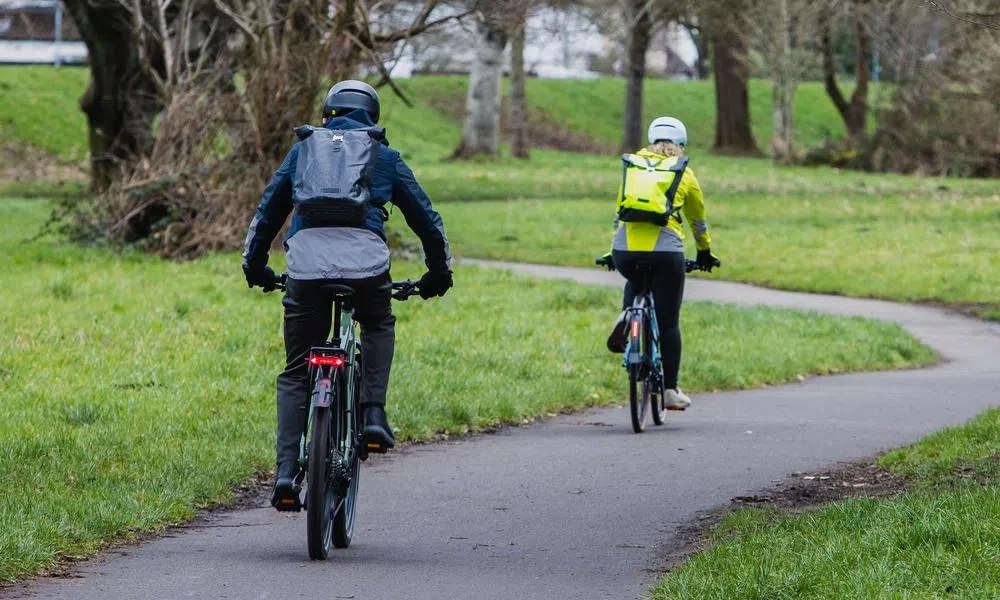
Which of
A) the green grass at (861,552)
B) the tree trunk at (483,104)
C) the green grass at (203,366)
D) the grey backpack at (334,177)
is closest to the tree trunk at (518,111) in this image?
the tree trunk at (483,104)

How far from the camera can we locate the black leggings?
11.0 meters

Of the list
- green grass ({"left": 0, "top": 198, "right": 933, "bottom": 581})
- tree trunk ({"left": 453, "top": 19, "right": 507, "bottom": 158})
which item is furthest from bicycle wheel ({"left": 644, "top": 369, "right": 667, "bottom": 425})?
tree trunk ({"left": 453, "top": 19, "right": 507, "bottom": 158})

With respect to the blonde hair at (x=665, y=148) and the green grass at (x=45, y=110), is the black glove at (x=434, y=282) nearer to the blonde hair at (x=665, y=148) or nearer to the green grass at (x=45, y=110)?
the blonde hair at (x=665, y=148)

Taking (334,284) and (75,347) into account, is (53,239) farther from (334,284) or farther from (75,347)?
(334,284)

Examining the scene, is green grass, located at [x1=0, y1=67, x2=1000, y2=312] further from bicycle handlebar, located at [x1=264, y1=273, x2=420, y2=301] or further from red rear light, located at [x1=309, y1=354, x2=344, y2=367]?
red rear light, located at [x1=309, y1=354, x2=344, y2=367]

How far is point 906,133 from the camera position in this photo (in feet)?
161

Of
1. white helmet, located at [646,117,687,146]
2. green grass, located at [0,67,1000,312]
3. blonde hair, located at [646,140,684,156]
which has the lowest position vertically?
green grass, located at [0,67,1000,312]

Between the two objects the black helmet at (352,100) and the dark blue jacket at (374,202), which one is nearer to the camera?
the dark blue jacket at (374,202)

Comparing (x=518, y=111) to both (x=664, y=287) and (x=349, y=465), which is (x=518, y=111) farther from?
(x=349, y=465)

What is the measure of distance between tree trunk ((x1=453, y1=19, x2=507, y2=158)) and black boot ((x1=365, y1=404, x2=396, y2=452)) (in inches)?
1627

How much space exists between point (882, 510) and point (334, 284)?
238cm

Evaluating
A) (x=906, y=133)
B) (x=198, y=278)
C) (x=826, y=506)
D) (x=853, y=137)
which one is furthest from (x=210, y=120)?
(x=853, y=137)

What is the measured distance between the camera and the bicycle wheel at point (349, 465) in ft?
22.7

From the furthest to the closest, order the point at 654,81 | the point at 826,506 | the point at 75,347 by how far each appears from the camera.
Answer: the point at 654,81 → the point at 75,347 → the point at 826,506
